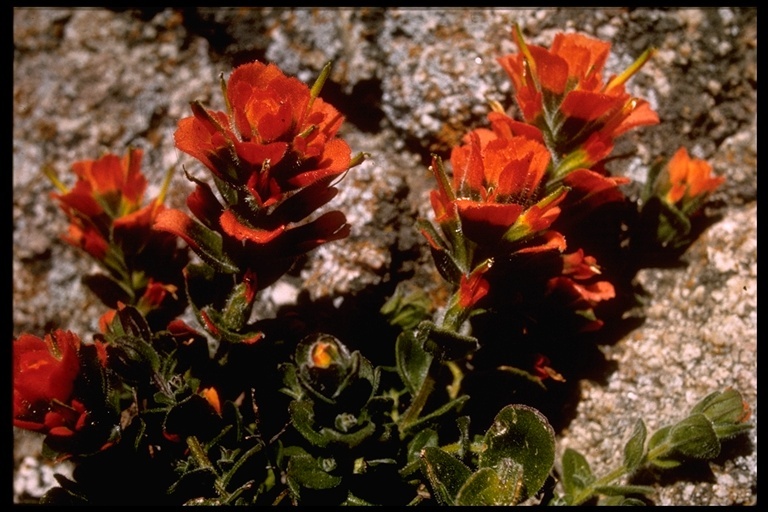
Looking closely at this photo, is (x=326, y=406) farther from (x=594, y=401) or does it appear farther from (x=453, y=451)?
(x=594, y=401)

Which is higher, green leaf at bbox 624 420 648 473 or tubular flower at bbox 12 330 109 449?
tubular flower at bbox 12 330 109 449

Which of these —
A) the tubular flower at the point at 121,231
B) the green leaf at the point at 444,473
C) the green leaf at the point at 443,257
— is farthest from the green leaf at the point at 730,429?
the tubular flower at the point at 121,231

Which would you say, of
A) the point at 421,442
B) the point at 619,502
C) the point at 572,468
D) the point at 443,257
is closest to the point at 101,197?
the point at 443,257

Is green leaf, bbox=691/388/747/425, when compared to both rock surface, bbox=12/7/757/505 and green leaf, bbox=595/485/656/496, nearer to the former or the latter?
rock surface, bbox=12/7/757/505

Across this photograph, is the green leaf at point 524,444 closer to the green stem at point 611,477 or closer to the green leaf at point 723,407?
the green stem at point 611,477

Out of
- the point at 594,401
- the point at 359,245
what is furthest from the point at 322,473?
the point at 594,401

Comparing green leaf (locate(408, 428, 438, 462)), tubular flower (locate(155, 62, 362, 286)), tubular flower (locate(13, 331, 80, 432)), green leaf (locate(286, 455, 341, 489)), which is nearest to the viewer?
tubular flower (locate(155, 62, 362, 286))

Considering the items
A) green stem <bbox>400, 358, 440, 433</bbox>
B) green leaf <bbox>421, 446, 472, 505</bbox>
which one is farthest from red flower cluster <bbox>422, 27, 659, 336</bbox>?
green leaf <bbox>421, 446, 472, 505</bbox>
